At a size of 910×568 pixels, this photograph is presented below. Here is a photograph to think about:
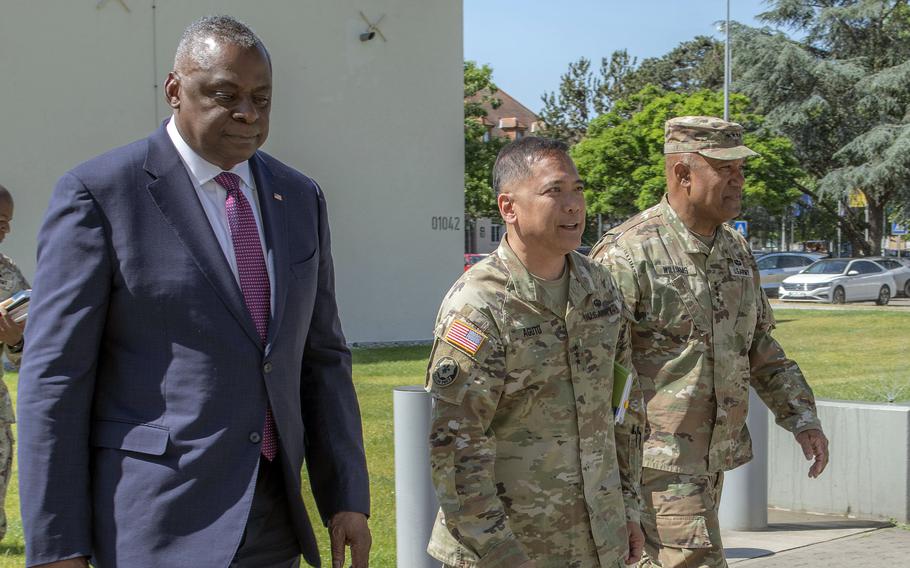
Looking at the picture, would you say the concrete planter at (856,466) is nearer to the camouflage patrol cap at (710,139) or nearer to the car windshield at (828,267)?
the camouflage patrol cap at (710,139)

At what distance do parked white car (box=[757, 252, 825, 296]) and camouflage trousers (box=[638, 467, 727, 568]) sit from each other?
3441cm

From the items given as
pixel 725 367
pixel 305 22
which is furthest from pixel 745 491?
pixel 305 22

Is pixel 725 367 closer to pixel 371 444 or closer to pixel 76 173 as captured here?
pixel 76 173

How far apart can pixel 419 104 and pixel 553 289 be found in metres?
18.8

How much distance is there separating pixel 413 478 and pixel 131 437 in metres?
2.99

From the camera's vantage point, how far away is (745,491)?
280 inches

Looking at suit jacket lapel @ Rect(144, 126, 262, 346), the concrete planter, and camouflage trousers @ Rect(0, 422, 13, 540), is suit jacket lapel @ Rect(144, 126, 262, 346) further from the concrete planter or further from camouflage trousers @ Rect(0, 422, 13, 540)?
the concrete planter

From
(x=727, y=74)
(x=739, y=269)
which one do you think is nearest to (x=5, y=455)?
(x=739, y=269)

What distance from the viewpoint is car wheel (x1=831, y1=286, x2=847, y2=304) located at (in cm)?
3403

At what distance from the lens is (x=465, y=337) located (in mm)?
3178

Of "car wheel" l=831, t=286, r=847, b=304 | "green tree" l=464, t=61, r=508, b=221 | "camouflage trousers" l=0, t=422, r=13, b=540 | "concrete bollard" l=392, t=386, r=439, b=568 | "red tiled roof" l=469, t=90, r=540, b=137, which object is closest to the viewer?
"concrete bollard" l=392, t=386, r=439, b=568

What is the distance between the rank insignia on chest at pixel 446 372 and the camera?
3.12 metres

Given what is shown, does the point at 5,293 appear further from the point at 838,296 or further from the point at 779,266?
the point at 779,266

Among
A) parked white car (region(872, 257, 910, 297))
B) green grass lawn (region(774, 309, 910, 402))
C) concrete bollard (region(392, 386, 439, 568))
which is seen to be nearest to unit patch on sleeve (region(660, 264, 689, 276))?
concrete bollard (region(392, 386, 439, 568))
